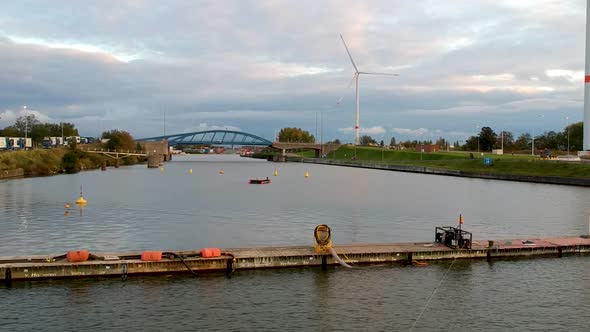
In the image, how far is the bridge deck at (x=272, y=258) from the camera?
110 feet

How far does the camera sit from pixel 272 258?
37.2 m

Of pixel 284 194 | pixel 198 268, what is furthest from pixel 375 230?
pixel 284 194

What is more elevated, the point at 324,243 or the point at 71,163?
the point at 71,163

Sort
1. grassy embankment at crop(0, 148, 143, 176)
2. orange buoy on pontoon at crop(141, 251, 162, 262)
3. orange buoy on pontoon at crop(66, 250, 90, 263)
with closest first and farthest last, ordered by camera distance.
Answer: orange buoy on pontoon at crop(66, 250, 90, 263), orange buoy on pontoon at crop(141, 251, 162, 262), grassy embankment at crop(0, 148, 143, 176)

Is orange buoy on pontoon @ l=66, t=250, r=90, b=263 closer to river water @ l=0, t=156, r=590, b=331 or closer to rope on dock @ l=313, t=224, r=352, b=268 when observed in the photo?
river water @ l=0, t=156, r=590, b=331

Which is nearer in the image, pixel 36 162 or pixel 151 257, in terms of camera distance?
pixel 151 257

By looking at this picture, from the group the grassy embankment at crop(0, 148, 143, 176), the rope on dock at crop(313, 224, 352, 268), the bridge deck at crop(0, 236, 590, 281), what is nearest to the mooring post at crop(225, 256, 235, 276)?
the bridge deck at crop(0, 236, 590, 281)

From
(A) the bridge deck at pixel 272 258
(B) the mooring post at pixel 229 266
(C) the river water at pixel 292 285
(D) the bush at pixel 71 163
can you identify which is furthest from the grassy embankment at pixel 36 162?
(B) the mooring post at pixel 229 266

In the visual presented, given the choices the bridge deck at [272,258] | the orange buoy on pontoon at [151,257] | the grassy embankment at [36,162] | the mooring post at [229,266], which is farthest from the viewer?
the grassy embankment at [36,162]

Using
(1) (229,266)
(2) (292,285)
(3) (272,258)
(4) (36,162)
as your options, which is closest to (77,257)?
(1) (229,266)

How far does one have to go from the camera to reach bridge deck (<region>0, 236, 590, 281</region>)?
110ft

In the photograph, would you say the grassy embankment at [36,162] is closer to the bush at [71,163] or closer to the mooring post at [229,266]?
the bush at [71,163]

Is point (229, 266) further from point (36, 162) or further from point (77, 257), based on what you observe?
point (36, 162)

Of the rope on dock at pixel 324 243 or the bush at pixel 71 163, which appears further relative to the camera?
the bush at pixel 71 163
